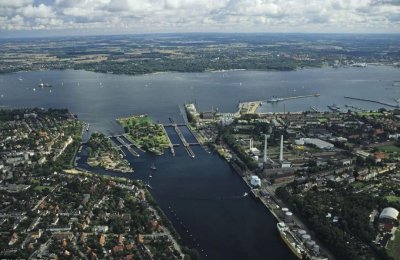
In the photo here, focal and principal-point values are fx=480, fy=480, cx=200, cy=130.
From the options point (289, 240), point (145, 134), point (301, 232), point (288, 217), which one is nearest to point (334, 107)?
point (145, 134)

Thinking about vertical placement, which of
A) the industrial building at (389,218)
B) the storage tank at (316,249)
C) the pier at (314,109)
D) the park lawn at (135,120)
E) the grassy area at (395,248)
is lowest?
the pier at (314,109)

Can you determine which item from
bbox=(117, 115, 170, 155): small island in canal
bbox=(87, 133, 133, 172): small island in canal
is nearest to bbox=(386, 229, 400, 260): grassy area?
bbox=(87, 133, 133, 172): small island in canal

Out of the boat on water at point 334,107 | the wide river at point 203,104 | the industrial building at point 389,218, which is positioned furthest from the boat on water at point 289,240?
the boat on water at point 334,107

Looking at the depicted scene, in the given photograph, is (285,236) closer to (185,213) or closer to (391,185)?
(185,213)

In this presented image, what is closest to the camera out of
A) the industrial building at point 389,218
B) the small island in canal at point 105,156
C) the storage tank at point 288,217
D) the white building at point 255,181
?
the industrial building at point 389,218

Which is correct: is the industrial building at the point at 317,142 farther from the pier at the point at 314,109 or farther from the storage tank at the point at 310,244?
the storage tank at the point at 310,244

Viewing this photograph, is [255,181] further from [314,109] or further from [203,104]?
[203,104]

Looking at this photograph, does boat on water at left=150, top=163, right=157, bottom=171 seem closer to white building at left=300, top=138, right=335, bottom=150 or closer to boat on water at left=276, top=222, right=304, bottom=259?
boat on water at left=276, top=222, right=304, bottom=259
